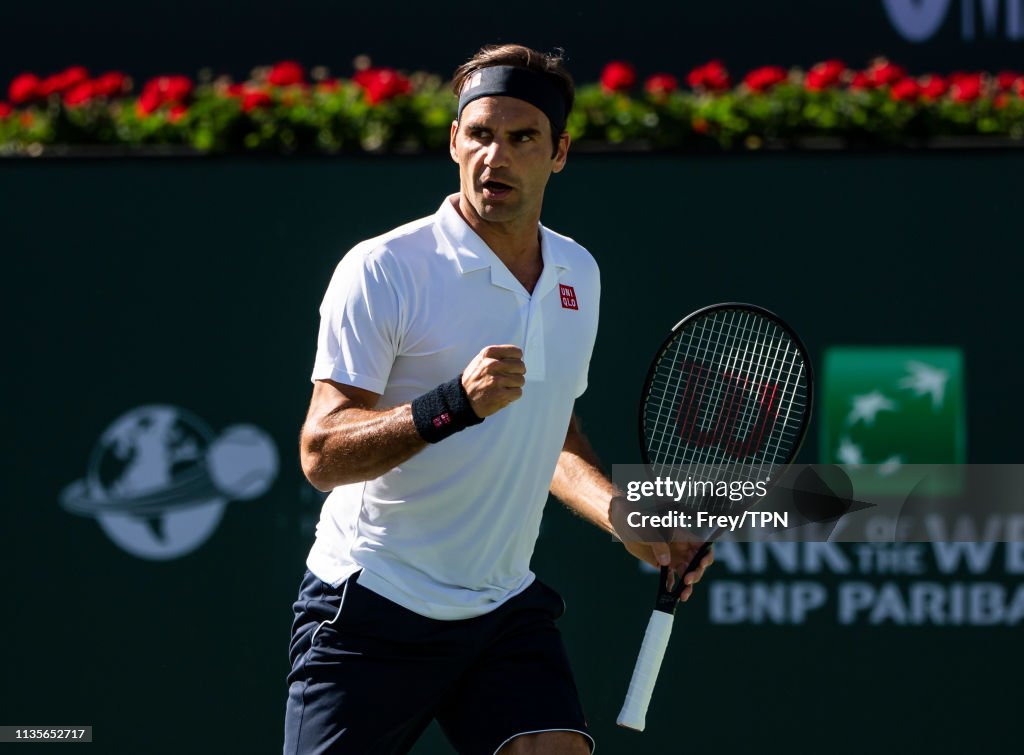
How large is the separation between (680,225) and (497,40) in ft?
6.96

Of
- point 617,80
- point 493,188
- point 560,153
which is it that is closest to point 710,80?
point 617,80

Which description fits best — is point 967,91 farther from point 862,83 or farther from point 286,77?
point 286,77

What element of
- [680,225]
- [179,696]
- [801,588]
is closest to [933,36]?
[680,225]

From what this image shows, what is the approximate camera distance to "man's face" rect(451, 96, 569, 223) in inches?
120

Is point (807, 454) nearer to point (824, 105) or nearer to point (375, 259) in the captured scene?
point (824, 105)

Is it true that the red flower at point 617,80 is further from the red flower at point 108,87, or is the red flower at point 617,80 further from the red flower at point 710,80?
the red flower at point 108,87

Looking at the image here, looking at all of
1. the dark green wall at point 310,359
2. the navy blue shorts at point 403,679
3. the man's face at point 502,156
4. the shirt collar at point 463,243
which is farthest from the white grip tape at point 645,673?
the dark green wall at point 310,359

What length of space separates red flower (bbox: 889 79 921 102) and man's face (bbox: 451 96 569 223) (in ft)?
8.96

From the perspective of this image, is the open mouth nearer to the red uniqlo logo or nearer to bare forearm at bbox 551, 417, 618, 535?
the red uniqlo logo

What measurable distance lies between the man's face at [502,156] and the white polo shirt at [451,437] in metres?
0.08

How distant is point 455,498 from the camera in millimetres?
3027

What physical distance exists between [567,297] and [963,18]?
4.26 meters

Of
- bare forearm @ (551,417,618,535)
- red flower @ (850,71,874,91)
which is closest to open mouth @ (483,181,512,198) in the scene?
bare forearm @ (551,417,618,535)

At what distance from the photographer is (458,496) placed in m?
3.03
